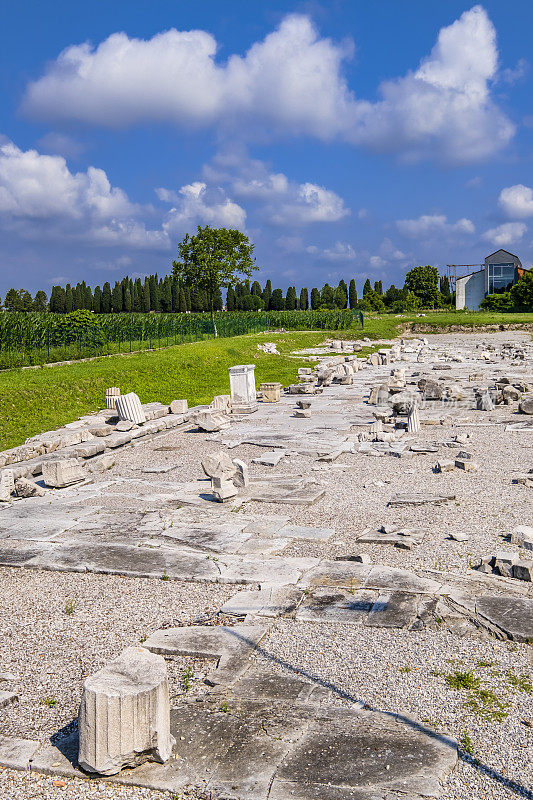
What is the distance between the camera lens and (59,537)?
25.5 ft

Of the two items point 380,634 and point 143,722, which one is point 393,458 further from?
point 143,722

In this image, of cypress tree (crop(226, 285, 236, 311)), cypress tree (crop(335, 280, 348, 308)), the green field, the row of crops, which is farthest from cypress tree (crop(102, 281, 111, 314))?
the green field

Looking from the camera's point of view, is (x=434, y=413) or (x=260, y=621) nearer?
(x=260, y=621)

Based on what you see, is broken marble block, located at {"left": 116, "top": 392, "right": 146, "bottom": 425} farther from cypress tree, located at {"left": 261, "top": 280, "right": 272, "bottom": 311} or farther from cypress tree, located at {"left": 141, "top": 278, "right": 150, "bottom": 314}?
cypress tree, located at {"left": 261, "top": 280, "right": 272, "bottom": 311}

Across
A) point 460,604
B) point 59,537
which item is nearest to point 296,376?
point 59,537

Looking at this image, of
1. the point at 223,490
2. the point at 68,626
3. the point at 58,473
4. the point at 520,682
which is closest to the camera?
the point at 520,682

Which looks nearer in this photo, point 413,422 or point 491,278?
point 413,422

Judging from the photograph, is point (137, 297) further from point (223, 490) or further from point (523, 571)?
point (523, 571)

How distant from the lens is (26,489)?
32.1 feet

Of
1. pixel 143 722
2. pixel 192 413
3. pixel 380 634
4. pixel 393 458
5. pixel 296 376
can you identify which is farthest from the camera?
pixel 296 376

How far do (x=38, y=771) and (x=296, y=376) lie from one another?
2274 centimetres

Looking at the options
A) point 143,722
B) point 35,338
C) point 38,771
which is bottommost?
point 38,771

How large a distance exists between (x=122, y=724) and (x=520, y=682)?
258 centimetres

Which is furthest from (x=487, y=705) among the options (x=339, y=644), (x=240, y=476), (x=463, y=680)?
(x=240, y=476)
